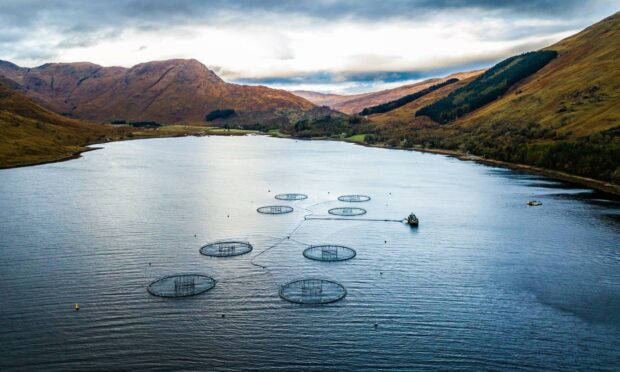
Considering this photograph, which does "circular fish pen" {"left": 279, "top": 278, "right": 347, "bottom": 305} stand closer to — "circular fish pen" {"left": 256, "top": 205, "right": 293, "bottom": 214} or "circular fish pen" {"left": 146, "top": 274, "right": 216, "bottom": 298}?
"circular fish pen" {"left": 146, "top": 274, "right": 216, "bottom": 298}

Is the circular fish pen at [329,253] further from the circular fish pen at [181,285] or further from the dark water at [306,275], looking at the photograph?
the circular fish pen at [181,285]

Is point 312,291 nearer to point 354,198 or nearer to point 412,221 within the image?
point 412,221

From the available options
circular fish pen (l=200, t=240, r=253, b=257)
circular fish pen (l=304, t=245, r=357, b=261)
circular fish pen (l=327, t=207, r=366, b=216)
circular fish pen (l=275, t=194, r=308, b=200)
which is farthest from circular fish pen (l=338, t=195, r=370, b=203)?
circular fish pen (l=200, t=240, r=253, b=257)

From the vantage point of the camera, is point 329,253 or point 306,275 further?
point 329,253

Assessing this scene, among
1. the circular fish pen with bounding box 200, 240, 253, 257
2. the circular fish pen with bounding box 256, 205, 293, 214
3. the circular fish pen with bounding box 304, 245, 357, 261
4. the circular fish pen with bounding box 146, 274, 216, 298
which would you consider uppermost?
the circular fish pen with bounding box 256, 205, 293, 214

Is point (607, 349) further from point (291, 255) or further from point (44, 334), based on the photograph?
point (44, 334)

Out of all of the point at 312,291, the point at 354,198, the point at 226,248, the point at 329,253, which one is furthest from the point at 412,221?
the point at 312,291
